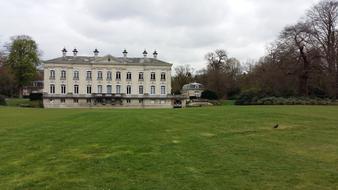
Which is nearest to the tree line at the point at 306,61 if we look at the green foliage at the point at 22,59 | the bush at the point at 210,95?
the bush at the point at 210,95

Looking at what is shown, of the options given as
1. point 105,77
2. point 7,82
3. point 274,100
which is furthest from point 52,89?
point 274,100

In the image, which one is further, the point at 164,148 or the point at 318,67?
the point at 318,67

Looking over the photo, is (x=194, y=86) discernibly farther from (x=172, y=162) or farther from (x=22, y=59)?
(x=172, y=162)

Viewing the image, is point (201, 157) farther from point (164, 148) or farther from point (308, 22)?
point (308, 22)

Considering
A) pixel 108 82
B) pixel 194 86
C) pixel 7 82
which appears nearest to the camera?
pixel 7 82

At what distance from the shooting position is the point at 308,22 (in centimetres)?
6041

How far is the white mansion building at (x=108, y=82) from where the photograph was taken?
85.1 meters

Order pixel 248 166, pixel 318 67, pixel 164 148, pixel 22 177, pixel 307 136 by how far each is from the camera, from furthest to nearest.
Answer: pixel 318 67, pixel 307 136, pixel 164 148, pixel 248 166, pixel 22 177

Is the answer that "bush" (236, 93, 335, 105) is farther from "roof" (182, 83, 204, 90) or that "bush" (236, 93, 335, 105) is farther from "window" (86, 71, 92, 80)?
"roof" (182, 83, 204, 90)

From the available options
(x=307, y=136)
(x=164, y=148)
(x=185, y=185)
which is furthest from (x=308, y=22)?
(x=185, y=185)

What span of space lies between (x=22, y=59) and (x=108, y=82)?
20.8 m

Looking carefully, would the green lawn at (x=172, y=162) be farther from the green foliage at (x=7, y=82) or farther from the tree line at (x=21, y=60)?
the tree line at (x=21, y=60)

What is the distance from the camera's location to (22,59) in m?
90.4

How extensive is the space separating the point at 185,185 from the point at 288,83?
57.8 metres
